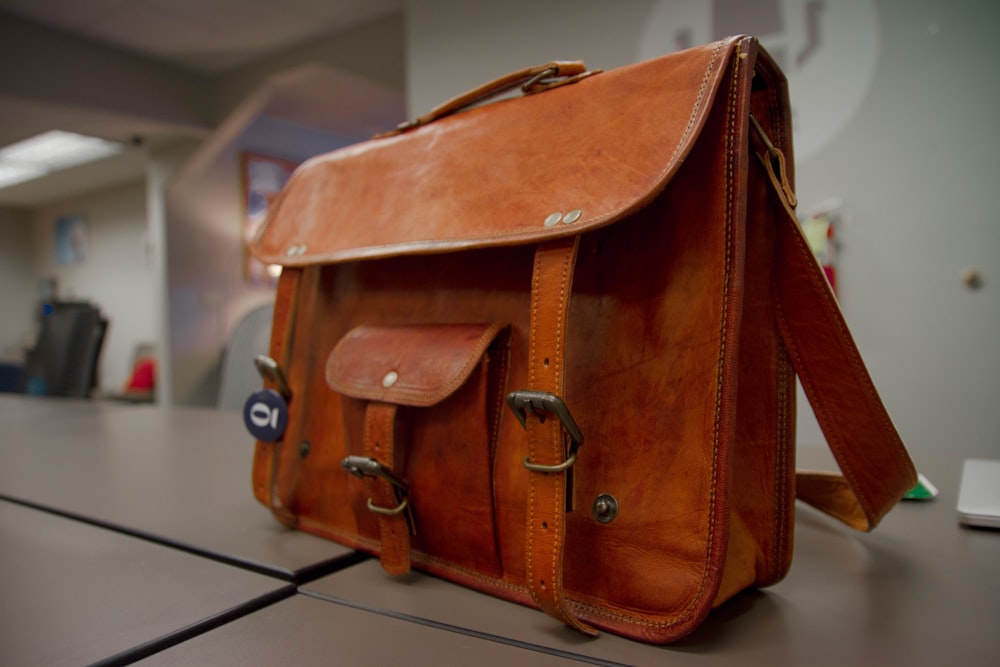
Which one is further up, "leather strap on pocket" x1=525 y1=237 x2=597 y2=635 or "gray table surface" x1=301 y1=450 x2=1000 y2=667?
"leather strap on pocket" x1=525 y1=237 x2=597 y2=635

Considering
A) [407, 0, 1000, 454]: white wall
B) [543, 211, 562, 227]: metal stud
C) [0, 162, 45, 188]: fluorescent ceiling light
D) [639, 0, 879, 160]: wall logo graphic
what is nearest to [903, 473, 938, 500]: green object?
[543, 211, 562, 227]: metal stud

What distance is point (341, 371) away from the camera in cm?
60

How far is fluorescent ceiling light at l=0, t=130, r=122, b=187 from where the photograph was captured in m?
5.30

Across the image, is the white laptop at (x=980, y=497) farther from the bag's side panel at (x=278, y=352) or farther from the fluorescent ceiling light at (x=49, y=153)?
the fluorescent ceiling light at (x=49, y=153)

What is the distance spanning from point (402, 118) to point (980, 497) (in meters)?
4.74

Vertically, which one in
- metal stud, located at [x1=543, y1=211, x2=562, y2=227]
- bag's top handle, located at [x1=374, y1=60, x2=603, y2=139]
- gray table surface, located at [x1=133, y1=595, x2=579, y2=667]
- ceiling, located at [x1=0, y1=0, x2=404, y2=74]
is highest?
ceiling, located at [x1=0, y1=0, x2=404, y2=74]

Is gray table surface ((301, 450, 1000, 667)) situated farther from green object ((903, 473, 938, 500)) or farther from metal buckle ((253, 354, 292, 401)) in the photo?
metal buckle ((253, 354, 292, 401))

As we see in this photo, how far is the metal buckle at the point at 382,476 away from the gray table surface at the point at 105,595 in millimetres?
95

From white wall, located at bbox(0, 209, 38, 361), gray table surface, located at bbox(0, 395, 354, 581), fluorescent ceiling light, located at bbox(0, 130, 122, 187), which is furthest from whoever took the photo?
white wall, located at bbox(0, 209, 38, 361)

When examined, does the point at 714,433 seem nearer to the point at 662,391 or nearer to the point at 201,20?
the point at 662,391

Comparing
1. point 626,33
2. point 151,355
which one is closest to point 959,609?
point 626,33

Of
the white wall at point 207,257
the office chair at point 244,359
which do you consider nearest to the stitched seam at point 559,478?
the office chair at point 244,359

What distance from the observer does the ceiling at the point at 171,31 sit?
3.57 metres

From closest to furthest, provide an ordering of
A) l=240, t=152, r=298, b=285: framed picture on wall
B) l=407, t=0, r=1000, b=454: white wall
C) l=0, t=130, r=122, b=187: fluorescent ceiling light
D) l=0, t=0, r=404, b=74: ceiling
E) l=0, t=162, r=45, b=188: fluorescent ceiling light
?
l=407, t=0, r=1000, b=454: white wall → l=0, t=0, r=404, b=74: ceiling → l=240, t=152, r=298, b=285: framed picture on wall → l=0, t=130, r=122, b=187: fluorescent ceiling light → l=0, t=162, r=45, b=188: fluorescent ceiling light
